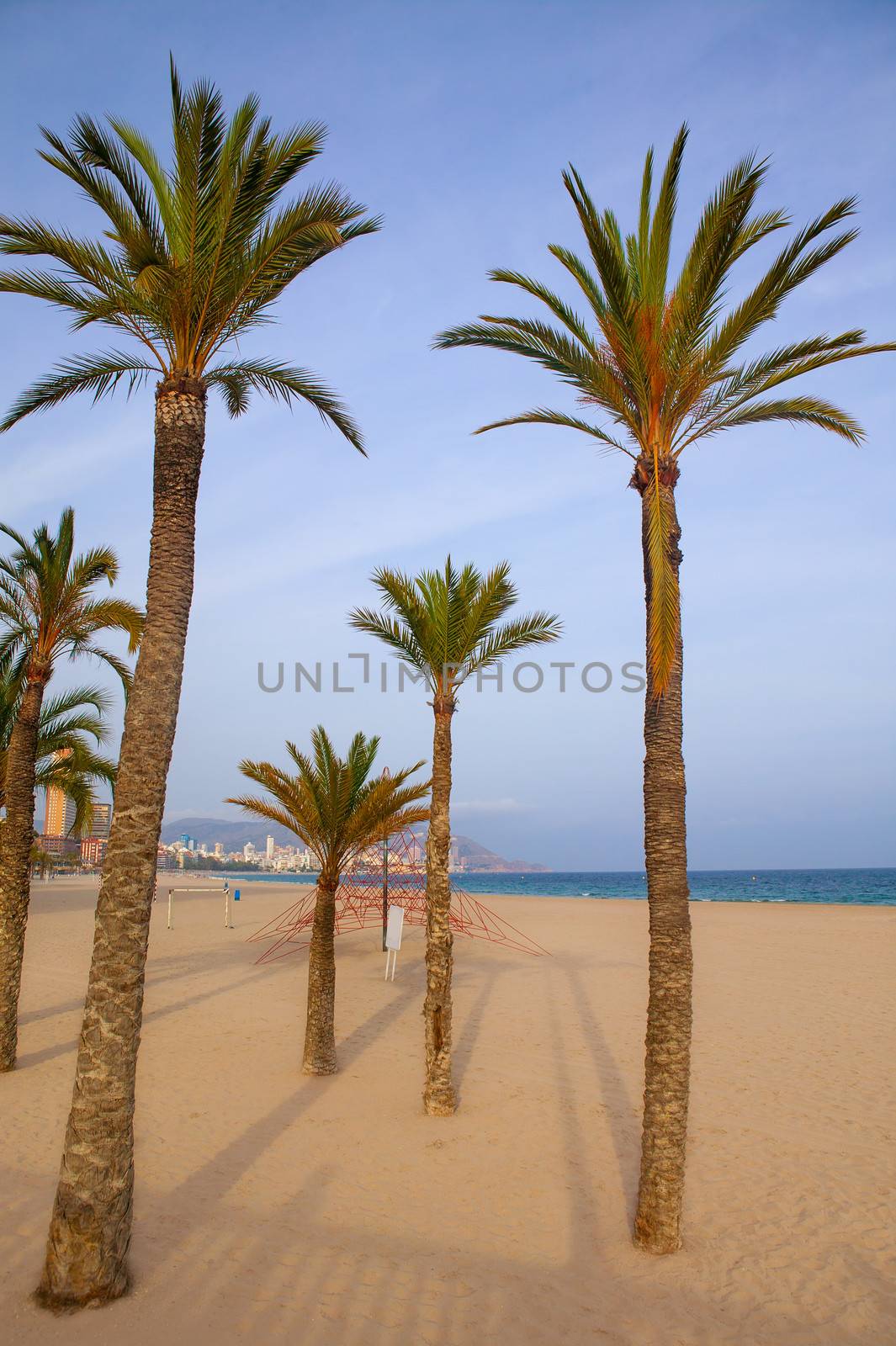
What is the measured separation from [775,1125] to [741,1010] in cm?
611

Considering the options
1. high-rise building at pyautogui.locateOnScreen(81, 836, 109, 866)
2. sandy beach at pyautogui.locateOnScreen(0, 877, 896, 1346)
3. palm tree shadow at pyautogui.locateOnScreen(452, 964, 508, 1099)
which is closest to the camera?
sandy beach at pyautogui.locateOnScreen(0, 877, 896, 1346)

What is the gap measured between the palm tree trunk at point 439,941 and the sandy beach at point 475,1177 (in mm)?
323

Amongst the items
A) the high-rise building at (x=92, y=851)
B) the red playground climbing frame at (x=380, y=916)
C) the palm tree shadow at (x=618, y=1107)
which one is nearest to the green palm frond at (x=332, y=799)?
the palm tree shadow at (x=618, y=1107)

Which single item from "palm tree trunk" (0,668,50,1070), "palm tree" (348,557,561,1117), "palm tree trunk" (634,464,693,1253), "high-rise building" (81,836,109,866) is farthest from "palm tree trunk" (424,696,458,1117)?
"high-rise building" (81,836,109,866)

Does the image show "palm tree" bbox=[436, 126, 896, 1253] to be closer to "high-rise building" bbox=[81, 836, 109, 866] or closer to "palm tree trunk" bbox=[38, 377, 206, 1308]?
"palm tree trunk" bbox=[38, 377, 206, 1308]

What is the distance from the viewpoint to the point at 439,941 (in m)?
8.91

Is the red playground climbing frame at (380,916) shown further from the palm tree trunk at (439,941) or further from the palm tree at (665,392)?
the palm tree at (665,392)

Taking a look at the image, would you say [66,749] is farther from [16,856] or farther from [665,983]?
[665,983]

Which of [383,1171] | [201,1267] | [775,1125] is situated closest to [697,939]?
[775,1125]

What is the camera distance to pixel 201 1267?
5.52 metres

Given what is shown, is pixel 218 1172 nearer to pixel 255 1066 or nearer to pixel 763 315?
pixel 255 1066

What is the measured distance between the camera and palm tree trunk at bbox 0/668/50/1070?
32.6 ft

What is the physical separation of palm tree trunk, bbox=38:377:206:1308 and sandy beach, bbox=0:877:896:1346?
33 centimetres

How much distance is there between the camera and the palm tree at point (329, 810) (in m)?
10.4
